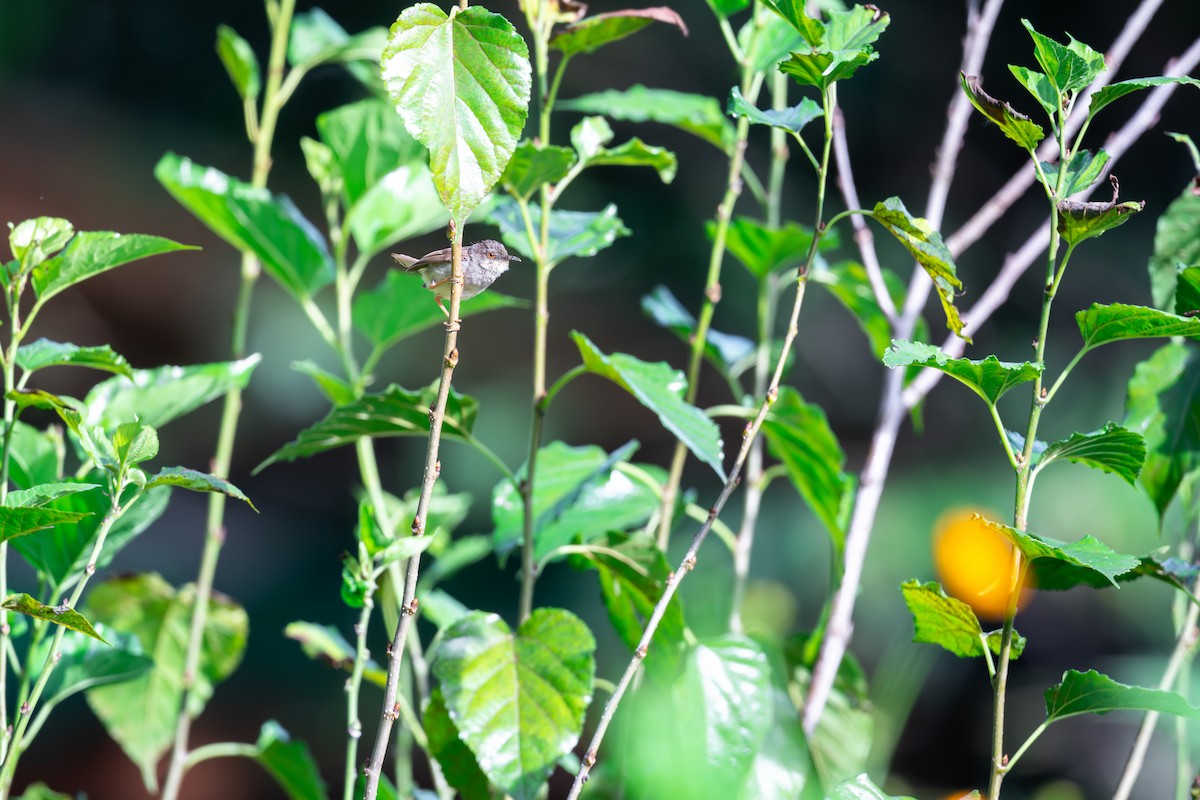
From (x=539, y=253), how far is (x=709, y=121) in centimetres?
18

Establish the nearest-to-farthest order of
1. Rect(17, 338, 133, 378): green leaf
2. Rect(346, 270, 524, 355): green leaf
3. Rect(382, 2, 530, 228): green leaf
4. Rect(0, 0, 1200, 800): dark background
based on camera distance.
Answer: Rect(382, 2, 530, 228): green leaf → Rect(17, 338, 133, 378): green leaf → Rect(346, 270, 524, 355): green leaf → Rect(0, 0, 1200, 800): dark background

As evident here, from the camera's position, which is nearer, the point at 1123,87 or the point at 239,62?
the point at 1123,87

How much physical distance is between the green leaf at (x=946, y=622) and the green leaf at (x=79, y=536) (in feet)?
1.27

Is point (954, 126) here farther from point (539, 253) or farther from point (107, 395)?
point (107, 395)

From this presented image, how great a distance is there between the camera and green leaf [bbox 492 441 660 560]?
2.04 ft

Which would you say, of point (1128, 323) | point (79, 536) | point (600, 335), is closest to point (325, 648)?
point (79, 536)

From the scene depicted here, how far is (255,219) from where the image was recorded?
27.0 inches

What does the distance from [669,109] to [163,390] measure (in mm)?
357

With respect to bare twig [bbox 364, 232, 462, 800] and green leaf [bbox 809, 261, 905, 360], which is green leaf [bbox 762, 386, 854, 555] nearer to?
green leaf [bbox 809, 261, 905, 360]

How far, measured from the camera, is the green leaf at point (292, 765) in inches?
27.4

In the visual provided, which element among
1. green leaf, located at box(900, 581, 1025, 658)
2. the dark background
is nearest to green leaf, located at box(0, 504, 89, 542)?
green leaf, located at box(900, 581, 1025, 658)

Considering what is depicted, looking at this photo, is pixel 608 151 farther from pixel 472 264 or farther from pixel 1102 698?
pixel 1102 698

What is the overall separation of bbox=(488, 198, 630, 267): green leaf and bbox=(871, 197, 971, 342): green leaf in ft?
0.62

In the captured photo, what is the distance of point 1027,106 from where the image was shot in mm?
1375
